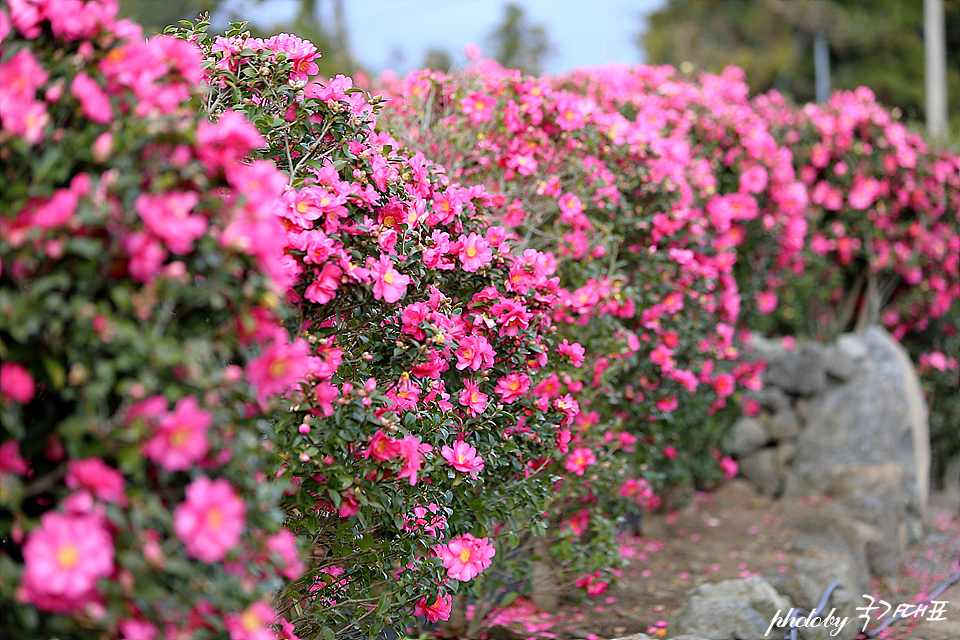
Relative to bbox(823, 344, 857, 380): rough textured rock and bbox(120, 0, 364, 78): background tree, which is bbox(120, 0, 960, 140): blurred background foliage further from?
bbox(823, 344, 857, 380): rough textured rock

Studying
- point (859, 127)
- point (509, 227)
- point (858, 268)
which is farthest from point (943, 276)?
point (509, 227)

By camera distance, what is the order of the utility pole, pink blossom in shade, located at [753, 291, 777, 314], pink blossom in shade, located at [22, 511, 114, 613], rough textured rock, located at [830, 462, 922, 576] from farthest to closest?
the utility pole, pink blossom in shade, located at [753, 291, 777, 314], rough textured rock, located at [830, 462, 922, 576], pink blossom in shade, located at [22, 511, 114, 613]

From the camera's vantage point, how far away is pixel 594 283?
308 cm

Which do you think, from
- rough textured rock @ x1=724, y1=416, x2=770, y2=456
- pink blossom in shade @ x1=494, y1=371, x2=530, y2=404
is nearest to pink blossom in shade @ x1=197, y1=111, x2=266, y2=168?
pink blossom in shade @ x1=494, y1=371, x2=530, y2=404

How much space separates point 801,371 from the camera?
5.04m

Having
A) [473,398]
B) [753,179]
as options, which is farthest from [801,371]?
[473,398]

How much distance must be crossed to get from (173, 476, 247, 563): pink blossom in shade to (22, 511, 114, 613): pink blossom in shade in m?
0.11

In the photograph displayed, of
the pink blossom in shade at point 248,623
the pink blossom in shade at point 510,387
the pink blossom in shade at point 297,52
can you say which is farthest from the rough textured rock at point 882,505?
the pink blossom in shade at point 248,623

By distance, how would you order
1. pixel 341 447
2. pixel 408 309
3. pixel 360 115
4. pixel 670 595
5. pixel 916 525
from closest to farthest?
pixel 341 447 < pixel 408 309 < pixel 360 115 < pixel 670 595 < pixel 916 525

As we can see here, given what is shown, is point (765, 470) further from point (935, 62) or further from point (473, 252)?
point (935, 62)

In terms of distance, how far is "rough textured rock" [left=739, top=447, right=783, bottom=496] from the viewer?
5012 mm

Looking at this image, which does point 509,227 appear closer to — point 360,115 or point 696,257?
point 360,115

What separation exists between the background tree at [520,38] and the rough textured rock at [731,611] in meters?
12.5

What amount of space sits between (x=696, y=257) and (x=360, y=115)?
7.67ft
